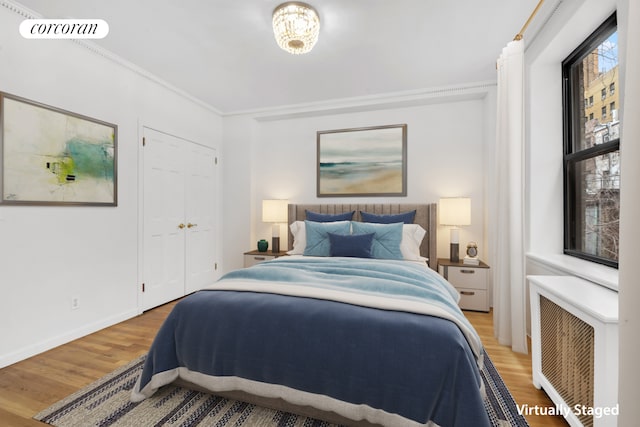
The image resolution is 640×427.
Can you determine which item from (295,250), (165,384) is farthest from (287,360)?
(295,250)

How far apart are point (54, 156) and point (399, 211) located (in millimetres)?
3453

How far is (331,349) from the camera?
1.43 metres


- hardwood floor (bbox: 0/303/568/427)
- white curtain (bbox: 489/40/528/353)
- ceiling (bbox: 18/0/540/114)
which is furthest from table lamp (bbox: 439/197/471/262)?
ceiling (bbox: 18/0/540/114)

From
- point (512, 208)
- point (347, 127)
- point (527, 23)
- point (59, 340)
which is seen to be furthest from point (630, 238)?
point (347, 127)

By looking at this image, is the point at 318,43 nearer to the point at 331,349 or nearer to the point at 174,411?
the point at 331,349

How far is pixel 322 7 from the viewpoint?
2102 millimetres

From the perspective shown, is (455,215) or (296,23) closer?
(296,23)

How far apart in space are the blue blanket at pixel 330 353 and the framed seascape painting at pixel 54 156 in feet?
5.31

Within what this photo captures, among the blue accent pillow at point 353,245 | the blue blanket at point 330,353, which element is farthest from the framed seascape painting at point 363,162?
the blue blanket at point 330,353

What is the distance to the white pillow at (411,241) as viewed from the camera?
3.07 metres

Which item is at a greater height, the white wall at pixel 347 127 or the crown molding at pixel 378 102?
the crown molding at pixel 378 102

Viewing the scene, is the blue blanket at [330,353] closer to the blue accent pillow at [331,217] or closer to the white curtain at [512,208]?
the white curtain at [512,208]

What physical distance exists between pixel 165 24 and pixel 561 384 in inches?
140

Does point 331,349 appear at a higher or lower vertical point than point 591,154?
lower
